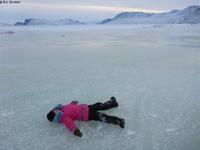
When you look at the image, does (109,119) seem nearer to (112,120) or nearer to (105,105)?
(112,120)

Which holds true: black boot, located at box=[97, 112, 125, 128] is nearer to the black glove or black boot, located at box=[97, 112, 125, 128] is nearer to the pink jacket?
the pink jacket

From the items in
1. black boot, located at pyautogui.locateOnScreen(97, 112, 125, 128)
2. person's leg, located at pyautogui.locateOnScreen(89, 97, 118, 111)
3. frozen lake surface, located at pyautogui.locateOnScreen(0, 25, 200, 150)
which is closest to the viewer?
frozen lake surface, located at pyautogui.locateOnScreen(0, 25, 200, 150)

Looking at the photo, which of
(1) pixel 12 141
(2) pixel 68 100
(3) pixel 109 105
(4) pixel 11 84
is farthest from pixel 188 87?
(4) pixel 11 84

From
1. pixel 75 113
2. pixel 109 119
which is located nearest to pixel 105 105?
pixel 109 119

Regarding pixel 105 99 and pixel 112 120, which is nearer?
pixel 112 120

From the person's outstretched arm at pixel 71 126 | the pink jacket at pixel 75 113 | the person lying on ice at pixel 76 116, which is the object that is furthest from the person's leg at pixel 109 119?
the person's outstretched arm at pixel 71 126

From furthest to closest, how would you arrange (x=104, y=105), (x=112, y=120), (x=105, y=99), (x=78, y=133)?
(x=105, y=99) → (x=104, y=105) → (x=112, y=120) → (x=78, y=133)

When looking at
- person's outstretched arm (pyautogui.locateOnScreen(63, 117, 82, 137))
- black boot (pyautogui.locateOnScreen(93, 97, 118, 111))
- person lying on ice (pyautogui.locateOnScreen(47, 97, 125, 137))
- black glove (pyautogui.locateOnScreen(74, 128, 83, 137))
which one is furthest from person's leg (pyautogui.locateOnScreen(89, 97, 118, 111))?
black glove (pyautogui.locateOnScreen(74, 128, 83, 137))

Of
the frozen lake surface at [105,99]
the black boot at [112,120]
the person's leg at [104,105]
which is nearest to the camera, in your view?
the frozen lake surface at [105,99]

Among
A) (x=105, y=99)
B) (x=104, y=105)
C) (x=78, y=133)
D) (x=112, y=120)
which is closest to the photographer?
(x=78, y=133)

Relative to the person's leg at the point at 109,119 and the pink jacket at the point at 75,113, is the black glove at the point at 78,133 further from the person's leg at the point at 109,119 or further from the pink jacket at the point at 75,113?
the person's leg at the point at 109,119

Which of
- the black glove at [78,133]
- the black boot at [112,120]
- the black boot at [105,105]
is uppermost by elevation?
the black boot at [105,105]

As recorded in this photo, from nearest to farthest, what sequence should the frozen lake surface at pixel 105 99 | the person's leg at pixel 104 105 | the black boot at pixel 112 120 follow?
the frozen lake surface at pixel 105 99 < the black boot at pixel 112 120 < the person's leg at pixel 104 105

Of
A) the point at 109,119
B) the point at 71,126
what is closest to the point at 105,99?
the point at 109,119
